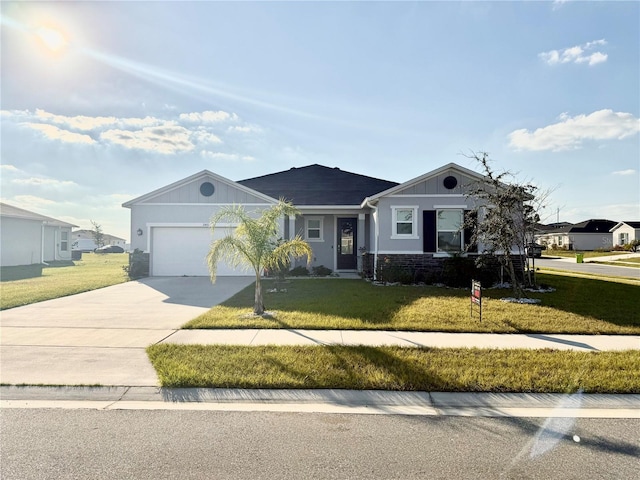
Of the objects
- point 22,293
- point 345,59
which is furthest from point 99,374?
point 345,59

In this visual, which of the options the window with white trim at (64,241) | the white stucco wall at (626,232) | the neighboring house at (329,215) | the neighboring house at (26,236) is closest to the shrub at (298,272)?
the neighboring house at (329,215)

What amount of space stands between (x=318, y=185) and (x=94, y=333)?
13.8m

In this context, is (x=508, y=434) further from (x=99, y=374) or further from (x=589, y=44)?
(x=589, y=44)

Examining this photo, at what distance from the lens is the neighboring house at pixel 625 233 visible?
45.5 m

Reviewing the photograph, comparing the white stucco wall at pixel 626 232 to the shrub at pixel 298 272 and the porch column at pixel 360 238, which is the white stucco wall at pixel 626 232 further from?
the shrub at pixel 298 272

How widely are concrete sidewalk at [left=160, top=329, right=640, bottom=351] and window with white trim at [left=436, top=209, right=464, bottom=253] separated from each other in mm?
7196

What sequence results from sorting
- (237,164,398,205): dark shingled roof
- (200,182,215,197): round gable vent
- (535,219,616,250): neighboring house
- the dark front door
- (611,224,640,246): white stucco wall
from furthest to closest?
(535,219,616,250): neighboring house, (611,224,640,246): white stucco wall, the dark front door, (237,164,398,205): dark shingled roof, (200,182,215,197): round gable vent

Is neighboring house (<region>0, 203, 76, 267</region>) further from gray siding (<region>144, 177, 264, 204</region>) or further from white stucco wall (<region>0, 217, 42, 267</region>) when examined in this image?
gray siding (<region>144, 177, 264, 204</region>)

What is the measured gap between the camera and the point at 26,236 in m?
23.2

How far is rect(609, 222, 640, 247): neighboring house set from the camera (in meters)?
45.5

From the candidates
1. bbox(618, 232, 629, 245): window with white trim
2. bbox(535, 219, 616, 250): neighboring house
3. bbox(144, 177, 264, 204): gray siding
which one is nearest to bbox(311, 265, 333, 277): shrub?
bbox(144, 177, 264, 204): gray siding

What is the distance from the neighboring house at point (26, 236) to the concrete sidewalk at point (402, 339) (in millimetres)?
21027

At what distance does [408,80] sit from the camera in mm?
11930

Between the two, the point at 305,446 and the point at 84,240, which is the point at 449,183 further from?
the point at 84,240
